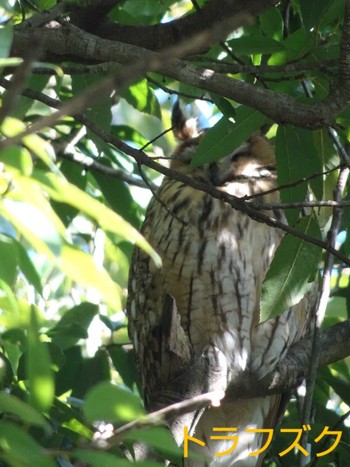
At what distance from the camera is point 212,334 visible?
2.37m

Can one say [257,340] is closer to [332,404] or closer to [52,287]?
[332,404]

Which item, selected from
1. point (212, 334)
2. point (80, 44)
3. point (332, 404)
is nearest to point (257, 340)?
point (212, 334)

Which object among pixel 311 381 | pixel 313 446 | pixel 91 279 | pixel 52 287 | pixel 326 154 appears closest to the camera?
pixel 91 279

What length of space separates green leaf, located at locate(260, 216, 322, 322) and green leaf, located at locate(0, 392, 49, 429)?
880 millimetres

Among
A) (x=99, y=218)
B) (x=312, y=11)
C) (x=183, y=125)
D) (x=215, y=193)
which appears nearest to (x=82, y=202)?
(x=99, y=218)

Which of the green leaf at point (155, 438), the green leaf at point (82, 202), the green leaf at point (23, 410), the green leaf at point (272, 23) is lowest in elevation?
the green leaf at point (155, 438)

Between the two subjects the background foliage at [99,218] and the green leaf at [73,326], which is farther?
the green leaf at [73,326]

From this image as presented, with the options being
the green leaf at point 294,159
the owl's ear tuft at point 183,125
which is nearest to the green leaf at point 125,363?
the owl's ear tuft at point 183,125

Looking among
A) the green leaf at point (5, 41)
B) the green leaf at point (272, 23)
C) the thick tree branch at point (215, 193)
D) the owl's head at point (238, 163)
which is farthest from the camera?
the owl's head at point (238, 163)

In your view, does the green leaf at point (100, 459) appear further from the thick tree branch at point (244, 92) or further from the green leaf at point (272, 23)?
the green leaf at point (272, 23)

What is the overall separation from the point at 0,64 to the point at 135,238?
0.21 metres

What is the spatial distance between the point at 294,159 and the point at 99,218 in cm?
101

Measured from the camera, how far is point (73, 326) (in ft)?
7.25

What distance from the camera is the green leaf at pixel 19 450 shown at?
30.2 inches
